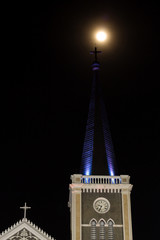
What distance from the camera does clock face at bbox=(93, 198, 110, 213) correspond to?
47406 millimetres

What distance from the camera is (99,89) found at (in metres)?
55.3

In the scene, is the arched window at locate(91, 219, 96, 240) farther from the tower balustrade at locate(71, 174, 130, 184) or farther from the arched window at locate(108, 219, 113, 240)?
the tower balustrade at locate(71, 174, 130, 184)

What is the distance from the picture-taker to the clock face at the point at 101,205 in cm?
4741

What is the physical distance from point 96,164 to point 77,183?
2.78 meters

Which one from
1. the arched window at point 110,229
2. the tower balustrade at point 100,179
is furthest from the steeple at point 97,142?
the arched window at point 110,229

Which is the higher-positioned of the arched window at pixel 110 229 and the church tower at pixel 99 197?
the church tower at pixel 99 197

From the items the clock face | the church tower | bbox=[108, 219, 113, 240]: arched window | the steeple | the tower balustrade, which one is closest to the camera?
bbox=[108, 219, 113, 240]: arched window

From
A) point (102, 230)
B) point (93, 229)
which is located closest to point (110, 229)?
point (102, 230)

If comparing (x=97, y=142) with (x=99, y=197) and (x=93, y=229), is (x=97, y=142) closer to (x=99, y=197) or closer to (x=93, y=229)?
(x=99, y=197)

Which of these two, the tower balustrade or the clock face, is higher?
the tower balustrade

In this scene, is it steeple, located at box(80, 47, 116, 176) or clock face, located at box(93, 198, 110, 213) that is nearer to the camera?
clock face, located at box(93, 198, 110, 213)

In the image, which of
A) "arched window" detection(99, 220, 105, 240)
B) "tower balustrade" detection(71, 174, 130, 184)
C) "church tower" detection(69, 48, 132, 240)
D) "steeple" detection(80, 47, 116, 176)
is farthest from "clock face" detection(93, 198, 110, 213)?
"steeple" detection(80, 47, 116, 176)

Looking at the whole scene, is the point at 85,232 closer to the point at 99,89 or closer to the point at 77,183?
the point at 77,183

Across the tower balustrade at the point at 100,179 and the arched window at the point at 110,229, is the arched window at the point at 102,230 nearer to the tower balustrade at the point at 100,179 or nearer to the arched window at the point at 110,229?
the arched window at the point at 110,229
